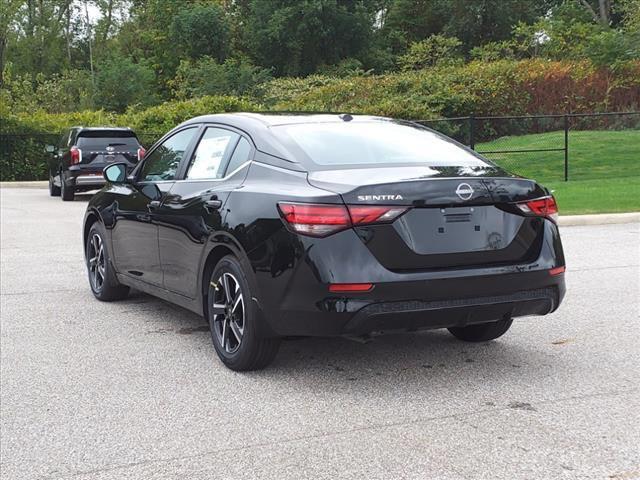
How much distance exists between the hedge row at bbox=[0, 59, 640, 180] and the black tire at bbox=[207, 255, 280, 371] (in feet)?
69.8

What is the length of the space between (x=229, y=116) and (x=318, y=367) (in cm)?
193

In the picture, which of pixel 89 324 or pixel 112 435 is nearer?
pixel 112 435

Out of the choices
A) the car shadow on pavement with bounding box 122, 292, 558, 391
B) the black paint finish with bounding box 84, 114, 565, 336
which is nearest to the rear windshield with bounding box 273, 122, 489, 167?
the black paint finish with bounding box 84, 114, 565, 336

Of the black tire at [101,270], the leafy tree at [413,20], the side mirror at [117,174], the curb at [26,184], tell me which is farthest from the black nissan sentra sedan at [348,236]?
the leafy tree at [413,20]

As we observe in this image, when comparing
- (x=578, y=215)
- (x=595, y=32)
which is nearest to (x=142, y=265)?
(x=578, y=215)

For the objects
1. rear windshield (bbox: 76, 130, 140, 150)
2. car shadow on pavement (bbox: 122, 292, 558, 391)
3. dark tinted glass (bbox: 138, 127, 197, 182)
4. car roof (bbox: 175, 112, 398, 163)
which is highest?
car roof (bbox: 175, 112, 398, 163)

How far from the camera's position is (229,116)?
5.82 m

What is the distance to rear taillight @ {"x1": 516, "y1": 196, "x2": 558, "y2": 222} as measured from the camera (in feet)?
15.8

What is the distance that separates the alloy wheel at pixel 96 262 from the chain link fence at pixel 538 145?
550 inches

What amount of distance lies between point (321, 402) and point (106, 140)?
646 inches

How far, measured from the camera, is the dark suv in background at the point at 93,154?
63.7 feet

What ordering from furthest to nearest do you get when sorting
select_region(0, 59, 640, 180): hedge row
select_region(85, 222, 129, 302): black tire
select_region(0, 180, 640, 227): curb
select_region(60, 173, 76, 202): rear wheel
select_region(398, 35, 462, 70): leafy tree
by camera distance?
1. select_region(398, 35, 462, 70): leafy tree
2. select_region(0, 59, 640, 180): hedge row
3. select_region(60, 173, 76, 202): rear wheel
4. select_region(0, 180, 640, 227): curb
5. select_region(85, 222, 129, 302): black tire

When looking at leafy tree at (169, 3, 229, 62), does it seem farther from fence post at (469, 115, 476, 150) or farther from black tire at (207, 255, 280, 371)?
black tire at (207, 255, 280, 371)

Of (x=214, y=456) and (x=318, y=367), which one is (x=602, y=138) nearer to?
(x=318, y=367)
